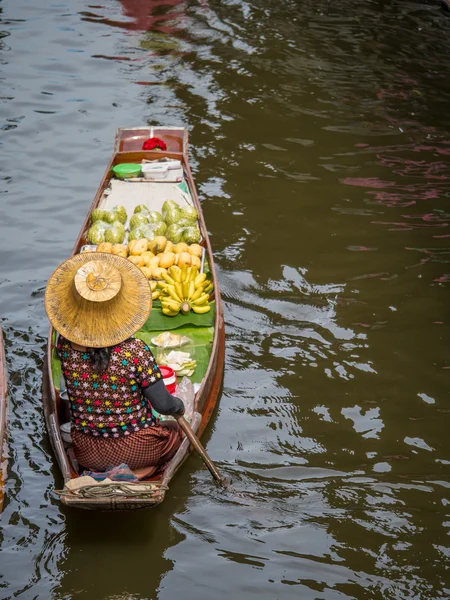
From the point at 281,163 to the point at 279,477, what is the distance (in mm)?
5582

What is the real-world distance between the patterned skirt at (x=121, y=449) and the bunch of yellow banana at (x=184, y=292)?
157 cm

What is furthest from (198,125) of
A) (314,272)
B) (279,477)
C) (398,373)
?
(279,477)

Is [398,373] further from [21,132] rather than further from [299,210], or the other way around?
[21,132]

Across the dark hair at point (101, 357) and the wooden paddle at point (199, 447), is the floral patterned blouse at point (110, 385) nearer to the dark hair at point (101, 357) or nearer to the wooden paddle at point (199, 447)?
the dark hair at point (101, 357)

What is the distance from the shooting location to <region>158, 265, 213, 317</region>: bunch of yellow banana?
641 cm

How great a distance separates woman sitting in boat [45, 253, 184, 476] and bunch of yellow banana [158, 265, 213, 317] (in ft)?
5.10

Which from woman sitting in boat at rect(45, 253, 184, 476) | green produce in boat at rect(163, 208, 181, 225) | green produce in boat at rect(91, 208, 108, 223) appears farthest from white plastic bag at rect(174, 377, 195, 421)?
green produce in boat at rect(91, 208, 108, 223)

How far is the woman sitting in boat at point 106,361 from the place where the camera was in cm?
453

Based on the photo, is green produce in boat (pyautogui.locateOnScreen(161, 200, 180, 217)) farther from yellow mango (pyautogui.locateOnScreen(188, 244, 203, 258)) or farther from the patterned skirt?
the patterned skirt

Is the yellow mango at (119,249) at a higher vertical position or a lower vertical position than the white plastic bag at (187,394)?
higher

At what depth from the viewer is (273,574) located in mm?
4750

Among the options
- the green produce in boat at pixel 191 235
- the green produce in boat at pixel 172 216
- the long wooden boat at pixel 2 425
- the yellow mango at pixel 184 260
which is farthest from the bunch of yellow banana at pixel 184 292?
the long wooden boat at pixel 2 425

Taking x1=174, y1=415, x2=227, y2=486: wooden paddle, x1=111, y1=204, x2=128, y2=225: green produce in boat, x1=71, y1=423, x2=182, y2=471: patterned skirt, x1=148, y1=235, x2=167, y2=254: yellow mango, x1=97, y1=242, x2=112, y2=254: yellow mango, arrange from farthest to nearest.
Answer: x1=111, y1=204, x2=128, y2=225: green produce in boat
x1=148, y1=235, x2=167, y2=254: yellow mango
x1=97, y1=242, x2=112, y2=254: yellow mango
x1=174, y1=415, x2=227, y2=486: wooden paddle
x1=71, y1=423, x2=182, y2=471: patterned skirt

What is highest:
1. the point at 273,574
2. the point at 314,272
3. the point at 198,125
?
the point at 198,125
